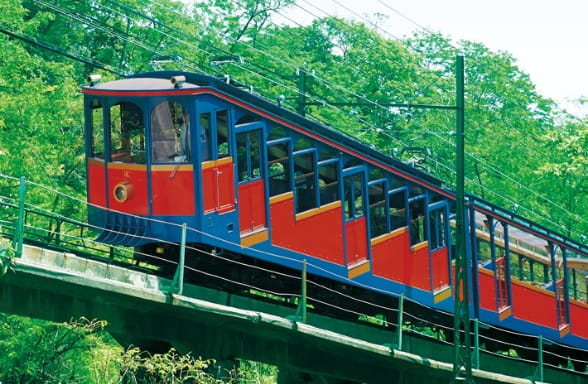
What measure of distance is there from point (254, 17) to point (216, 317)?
102ft

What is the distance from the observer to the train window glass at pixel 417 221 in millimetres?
22375

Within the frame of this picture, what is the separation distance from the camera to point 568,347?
2638 cm

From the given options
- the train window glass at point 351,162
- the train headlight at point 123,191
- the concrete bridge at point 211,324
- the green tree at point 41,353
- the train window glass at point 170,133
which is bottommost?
the concrete bridge at point 211,324

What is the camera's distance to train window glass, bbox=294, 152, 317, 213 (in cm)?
1958

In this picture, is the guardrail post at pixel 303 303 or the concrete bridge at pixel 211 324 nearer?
the concrete bridge at pixel 211 324

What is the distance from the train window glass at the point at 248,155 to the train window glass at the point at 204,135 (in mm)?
673

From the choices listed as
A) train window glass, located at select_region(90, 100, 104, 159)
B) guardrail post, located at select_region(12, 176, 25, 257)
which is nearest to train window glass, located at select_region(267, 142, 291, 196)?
train window glass, located at select_region(90, 100, 104, 159)

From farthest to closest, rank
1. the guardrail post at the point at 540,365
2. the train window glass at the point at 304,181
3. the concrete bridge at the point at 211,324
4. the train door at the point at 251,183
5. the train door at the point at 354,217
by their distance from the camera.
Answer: the guardrail post at the point at 540,365, the train door at the point at 354,217, the train window glass at the point at 304,181, the train door at the point at 251,183, the concrete bridge at the point at 211,324

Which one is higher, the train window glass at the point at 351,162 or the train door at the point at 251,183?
the train window glass at the point at 351,162

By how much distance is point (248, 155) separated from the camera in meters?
18.3

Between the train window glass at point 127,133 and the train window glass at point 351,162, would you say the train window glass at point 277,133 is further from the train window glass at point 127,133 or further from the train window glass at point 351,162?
the train window glass at point 127,133

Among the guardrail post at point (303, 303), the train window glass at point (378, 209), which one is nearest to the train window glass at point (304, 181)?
the train window glass at point (378, 209)

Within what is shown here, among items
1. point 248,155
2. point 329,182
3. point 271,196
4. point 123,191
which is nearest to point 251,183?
point 248,155

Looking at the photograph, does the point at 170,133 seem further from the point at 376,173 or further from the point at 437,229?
the point at 437,229
